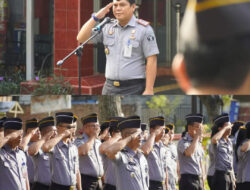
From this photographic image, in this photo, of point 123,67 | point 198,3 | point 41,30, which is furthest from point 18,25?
point 198,3

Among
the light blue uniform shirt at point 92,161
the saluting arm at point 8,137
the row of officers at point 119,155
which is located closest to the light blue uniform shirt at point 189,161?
the row of officers at point 119,155

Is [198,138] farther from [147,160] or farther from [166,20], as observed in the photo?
[166,20]

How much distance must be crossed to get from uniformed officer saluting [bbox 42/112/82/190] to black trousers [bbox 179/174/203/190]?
1.95 ft

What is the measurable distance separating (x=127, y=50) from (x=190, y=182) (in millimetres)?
1086

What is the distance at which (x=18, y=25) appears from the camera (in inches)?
184

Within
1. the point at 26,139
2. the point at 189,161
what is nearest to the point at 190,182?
the point at 189,161

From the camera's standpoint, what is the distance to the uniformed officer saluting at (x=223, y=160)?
13.3 feet

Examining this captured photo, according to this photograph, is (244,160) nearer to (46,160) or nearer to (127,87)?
(127,87)

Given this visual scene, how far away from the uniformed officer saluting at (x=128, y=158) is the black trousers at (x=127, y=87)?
0.82 metres

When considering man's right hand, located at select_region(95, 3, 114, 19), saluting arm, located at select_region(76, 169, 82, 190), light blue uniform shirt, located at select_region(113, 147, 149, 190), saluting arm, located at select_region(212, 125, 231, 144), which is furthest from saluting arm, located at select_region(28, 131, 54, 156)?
man's right hand, located at select_region(95, 3, 114, 19)

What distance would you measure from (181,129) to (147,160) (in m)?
0.25

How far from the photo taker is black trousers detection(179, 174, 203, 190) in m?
3.99

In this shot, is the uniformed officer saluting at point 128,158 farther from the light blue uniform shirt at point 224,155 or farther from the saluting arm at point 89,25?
the saluting arm at point 89,25

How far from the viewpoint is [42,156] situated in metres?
3.66
